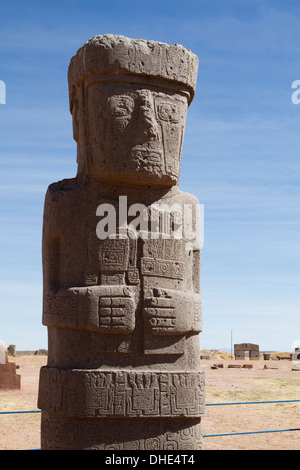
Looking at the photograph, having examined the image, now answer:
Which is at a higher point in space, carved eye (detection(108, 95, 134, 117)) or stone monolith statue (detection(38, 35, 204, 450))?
carved eye (detection(108, 95, 134, 117))

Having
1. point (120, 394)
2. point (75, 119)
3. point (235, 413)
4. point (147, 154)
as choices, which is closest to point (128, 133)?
point (147, 154)

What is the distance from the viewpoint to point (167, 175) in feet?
16.8

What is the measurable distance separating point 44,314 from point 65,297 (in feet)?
1.19

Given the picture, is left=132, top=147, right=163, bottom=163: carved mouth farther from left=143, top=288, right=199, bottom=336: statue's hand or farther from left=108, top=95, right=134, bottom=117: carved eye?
left=143, top=288, right=199, bottom=336: statue's hand

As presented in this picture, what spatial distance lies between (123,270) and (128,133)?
3.99ft

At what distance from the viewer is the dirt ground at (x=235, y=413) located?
9039 mm

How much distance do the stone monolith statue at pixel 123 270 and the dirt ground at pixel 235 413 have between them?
2.95 metres

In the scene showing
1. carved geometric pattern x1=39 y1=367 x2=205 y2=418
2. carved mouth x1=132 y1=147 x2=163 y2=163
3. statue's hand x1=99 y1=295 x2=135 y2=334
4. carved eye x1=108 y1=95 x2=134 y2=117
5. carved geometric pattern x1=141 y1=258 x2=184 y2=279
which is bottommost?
carved geometric pattern x1=39 y1=367 x2=205 y2=418

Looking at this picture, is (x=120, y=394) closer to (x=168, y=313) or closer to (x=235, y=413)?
(x=168, y=313)

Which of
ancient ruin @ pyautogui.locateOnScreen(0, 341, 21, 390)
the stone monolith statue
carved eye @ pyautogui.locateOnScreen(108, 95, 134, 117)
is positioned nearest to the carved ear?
the stone monolith statue

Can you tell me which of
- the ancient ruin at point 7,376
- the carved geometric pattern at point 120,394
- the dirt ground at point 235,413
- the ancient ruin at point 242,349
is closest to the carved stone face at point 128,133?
the carved geometric pattern at point 120,394

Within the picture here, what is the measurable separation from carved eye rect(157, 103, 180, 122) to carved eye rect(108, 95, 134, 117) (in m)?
0.29

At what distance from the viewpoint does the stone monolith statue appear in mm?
4715
